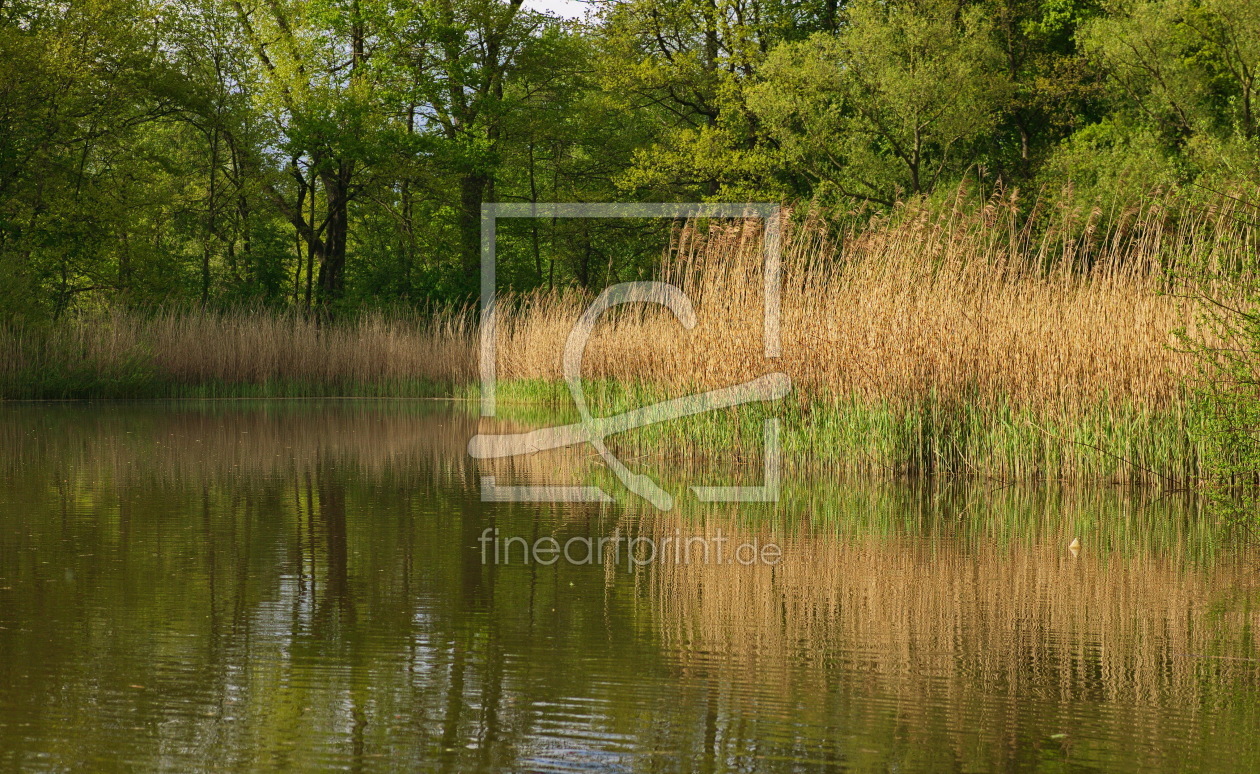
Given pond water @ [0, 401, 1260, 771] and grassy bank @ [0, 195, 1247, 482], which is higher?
grassy bank @ [0, 195, 1247, 482]

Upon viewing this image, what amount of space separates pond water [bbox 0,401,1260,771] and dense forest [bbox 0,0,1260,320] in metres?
18.4

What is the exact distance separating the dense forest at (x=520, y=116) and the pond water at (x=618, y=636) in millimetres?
18369

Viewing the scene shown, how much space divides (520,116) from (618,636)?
88.6ft

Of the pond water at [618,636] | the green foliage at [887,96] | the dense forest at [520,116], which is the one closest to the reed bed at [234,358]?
the dense forest at [520,116]

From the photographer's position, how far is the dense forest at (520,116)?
2506cm

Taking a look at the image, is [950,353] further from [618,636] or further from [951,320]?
[618,636]

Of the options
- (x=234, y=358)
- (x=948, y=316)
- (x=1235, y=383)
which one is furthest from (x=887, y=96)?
(x=1235, y=383)

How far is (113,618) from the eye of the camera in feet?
14.5

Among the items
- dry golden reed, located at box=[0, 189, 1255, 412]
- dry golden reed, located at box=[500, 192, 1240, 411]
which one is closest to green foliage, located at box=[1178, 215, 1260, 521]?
dry golden reed, located at box=[0, 189, 1255, 412]

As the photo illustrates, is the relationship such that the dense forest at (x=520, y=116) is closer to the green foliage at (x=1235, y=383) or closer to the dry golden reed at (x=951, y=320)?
the dry golden reed at (x=951, y=320)

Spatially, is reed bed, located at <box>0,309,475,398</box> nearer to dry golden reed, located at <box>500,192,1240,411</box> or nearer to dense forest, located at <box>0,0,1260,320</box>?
dense forest, located at <box>0,0,1260,320</box>

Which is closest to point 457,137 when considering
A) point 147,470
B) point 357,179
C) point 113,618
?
point 357,179

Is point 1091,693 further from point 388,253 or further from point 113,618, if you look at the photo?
point 388,253

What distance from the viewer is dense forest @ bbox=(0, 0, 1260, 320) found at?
2506 cm
